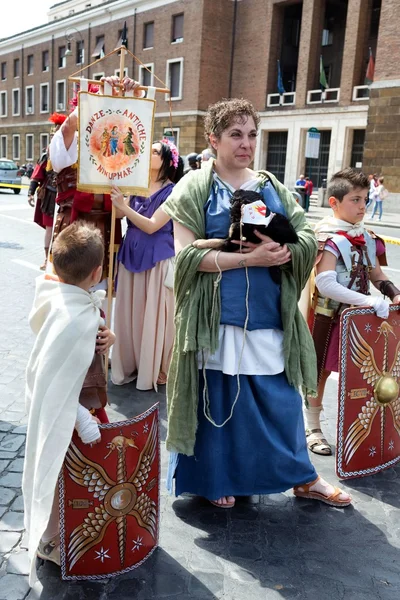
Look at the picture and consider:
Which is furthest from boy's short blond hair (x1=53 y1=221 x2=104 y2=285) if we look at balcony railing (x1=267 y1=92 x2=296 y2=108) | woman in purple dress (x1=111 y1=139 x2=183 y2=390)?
balcony railing (x1=267 y1=92 x2=296 y2=108)

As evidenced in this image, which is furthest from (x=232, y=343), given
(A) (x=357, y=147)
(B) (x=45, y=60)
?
(B) (x=45, y=60)

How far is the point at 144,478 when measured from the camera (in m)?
2.43

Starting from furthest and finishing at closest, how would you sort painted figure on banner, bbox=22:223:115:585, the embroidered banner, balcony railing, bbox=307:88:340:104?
balcony railing, bbox=307:88:340:104, the embroidered banner, painted figure on banner, bbox=22:223:115:585

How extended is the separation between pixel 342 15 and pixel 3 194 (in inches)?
856

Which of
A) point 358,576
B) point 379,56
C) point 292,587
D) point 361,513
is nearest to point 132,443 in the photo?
point 292,587

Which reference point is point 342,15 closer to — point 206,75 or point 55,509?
point 206,75

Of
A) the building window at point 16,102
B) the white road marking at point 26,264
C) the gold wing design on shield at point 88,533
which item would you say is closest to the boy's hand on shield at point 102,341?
the gold wing design on shield at point 88,533

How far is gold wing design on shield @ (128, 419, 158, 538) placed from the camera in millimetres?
2385

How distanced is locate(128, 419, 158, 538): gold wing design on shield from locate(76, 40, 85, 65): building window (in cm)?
4575

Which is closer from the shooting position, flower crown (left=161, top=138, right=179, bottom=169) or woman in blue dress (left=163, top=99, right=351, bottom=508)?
woman in blue dress (left=163, top=99, right=351, bottom=508)

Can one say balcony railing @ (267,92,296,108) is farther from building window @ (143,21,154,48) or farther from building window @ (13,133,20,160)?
building window @ (13,133,20,160)

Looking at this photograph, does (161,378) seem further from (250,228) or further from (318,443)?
(250,228)

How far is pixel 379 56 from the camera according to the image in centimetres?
2502

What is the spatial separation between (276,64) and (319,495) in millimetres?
33906
